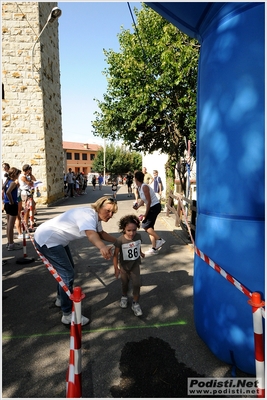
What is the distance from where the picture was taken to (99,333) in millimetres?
3240

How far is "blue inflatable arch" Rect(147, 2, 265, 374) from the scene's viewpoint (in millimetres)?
2328

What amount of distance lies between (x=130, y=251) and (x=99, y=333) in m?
1.00

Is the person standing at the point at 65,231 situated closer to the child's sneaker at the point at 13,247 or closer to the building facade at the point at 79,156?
the child's sneaker at the point at 13,247

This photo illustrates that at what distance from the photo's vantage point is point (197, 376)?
2.55 m

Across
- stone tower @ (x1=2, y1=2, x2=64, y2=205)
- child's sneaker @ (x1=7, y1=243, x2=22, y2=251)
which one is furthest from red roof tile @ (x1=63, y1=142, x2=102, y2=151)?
child's sneaker @ (x1=7, y1=243, x2=22, y2=251)

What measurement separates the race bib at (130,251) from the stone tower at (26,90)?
1051 cm

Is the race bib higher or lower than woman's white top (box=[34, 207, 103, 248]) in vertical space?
lower

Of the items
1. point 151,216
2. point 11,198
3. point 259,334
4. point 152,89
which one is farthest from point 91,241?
point 152,89

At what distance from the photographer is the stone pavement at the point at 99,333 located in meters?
2.50

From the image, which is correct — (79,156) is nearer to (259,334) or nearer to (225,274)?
(225,274)

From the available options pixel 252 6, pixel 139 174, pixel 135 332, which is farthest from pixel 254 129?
pixel 139 174

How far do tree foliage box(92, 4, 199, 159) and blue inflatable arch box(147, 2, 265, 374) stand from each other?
9.10 metres

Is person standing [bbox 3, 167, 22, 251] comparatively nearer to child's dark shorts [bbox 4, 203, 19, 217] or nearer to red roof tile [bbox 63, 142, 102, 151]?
child's dark shorts [bbox 4, 203, 19, 217]

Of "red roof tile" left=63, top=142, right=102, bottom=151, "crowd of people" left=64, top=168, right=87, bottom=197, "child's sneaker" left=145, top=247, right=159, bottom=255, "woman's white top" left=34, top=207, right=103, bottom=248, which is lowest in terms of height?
"child's sneaker" left=145, top=247, right=159, bottom=255
